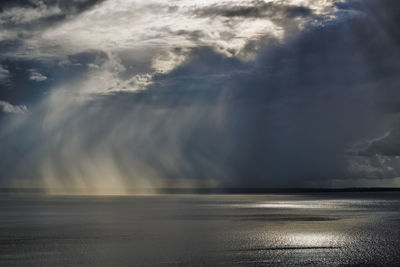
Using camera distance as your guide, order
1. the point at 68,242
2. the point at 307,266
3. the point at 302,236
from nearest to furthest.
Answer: the point at 307,266, the point at 68,242, the point at 302,236

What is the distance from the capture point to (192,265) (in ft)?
83.4

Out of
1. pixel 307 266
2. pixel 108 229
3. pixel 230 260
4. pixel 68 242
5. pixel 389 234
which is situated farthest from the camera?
pixel 108 229

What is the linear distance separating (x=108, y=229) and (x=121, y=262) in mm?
20752

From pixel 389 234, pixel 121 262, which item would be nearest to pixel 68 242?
pixel 121 262

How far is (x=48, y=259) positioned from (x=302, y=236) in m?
22.9

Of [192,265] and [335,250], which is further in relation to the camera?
[335,250]

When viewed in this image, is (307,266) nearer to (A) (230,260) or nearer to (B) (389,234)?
(A) (230,260)

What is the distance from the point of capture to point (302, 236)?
40281 mm

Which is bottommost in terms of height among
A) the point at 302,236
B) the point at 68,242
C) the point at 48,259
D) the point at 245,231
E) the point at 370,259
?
the point at 245,231

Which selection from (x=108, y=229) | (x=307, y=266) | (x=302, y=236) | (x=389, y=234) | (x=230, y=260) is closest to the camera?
(x=307, y=266)

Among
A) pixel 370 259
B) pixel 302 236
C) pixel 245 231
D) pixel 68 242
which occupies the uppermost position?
pixel 370 259

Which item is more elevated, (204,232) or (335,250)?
(335,250)

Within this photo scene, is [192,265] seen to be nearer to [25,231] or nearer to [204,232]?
[204,232]

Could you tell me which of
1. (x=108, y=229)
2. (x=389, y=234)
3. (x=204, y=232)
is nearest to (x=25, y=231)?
(x=108, y=229)
